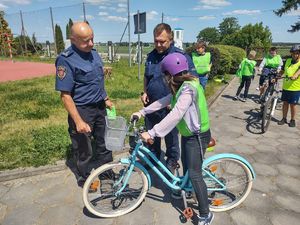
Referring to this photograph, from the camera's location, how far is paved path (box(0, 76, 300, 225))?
303cm

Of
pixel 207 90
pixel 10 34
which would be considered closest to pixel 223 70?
pixel 207 90

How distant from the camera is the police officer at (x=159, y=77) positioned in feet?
10.0

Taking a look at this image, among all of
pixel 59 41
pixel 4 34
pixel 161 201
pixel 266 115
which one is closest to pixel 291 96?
pixel 266 115

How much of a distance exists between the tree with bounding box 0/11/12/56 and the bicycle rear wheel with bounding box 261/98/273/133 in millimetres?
25842

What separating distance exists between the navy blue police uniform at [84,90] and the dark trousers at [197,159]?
1.26m

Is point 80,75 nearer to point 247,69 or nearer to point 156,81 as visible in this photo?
point 156,81

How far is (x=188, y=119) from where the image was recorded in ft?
8.21

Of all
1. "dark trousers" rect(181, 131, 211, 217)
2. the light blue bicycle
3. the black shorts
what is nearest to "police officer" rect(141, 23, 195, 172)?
the light blue bicycle

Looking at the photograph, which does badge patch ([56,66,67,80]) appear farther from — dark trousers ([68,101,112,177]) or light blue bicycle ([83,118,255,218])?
light blue bicycle ([83,118,255,218])

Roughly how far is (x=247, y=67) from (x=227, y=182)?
6.38 metres

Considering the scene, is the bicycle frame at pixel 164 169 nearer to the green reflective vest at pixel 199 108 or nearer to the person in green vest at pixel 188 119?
the person in green vest at pixel 188 119

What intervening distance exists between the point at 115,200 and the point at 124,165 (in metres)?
0.69

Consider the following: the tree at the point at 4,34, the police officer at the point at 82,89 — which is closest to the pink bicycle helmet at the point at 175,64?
the police officer at the point at 82,89

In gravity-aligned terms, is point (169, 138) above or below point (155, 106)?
below
